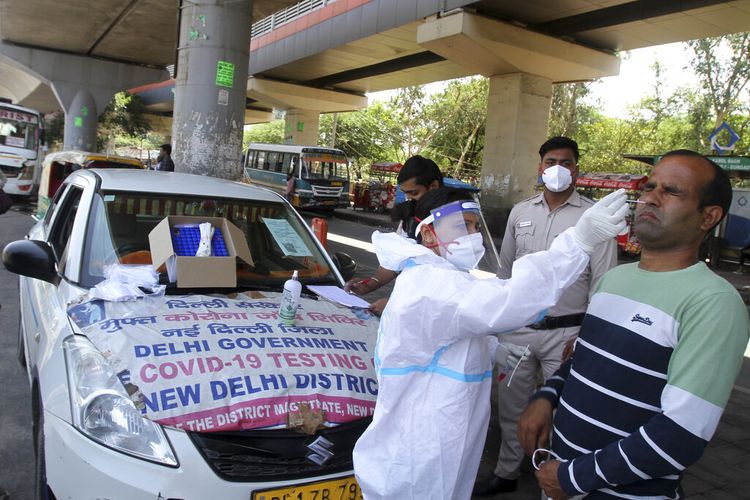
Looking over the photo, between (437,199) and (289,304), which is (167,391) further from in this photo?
(437,199)

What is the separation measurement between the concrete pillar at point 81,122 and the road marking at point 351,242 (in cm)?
1555

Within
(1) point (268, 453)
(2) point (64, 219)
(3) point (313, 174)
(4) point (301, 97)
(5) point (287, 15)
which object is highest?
(5) point (287, 15)

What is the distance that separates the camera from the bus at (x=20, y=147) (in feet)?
53.6

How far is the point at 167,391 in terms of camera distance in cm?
216

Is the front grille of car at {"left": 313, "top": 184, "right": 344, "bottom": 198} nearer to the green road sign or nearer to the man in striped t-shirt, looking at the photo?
the green road sign

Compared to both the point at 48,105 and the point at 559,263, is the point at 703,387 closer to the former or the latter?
the point at 559,263

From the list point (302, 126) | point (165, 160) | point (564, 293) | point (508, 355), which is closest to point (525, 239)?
point (564, 293)

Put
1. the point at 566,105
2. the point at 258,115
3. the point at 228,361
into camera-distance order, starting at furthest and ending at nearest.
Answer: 1. the point at 258,115
2. the point at 566,105
3. the point at 228,361

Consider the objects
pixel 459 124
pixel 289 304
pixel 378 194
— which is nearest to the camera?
pixel 289 304

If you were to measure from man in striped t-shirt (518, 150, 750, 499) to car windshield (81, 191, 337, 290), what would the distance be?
204 cm

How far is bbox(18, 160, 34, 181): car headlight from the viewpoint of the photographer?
16.4 metres

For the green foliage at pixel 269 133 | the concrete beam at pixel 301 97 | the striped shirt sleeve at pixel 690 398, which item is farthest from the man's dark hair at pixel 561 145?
the green foliage at pixel 269 133

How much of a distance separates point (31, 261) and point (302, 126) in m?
28.6

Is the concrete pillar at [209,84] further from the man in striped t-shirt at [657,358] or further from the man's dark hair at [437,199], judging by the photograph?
the man in striped t-shirt at [657,358]
